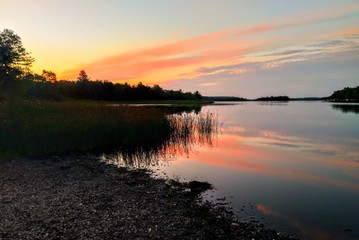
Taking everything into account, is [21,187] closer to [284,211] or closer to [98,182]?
[98,182]

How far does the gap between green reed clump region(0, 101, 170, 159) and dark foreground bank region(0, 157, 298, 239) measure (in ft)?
17.1

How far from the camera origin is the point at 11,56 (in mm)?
69750

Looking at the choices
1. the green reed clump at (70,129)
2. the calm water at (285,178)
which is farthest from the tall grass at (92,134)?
the calm water at (285,178)

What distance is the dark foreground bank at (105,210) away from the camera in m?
8.80

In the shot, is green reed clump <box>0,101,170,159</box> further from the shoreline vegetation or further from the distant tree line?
the distant tree line

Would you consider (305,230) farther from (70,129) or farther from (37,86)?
(37,86)

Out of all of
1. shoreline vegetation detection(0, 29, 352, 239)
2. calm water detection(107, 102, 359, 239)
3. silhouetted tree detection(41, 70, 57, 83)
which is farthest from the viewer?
silhouetted tree detection(41, 70, 57, 83)

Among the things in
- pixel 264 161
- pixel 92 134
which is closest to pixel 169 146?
pixel 92 134

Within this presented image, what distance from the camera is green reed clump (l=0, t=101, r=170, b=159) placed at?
20719 mm

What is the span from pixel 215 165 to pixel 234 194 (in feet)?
20.5

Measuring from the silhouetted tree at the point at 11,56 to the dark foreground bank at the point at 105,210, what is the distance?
6173cm

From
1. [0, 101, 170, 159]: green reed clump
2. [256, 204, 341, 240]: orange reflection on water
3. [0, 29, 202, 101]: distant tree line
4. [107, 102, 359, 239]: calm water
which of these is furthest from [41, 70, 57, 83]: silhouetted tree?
[256, 204, 341, 240]: orange reflection on water

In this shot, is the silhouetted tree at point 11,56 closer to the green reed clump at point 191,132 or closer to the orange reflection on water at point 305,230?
the green reed clump at point 191,132

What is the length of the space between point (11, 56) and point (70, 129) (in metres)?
58.7
